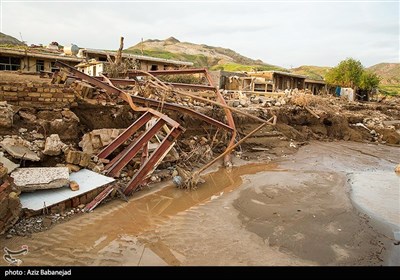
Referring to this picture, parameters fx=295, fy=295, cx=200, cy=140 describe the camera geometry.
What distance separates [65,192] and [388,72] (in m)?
114

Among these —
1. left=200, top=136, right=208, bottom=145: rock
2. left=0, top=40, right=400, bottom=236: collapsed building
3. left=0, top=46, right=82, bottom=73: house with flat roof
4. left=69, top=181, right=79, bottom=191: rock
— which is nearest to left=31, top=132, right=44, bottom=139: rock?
left=0, top=40, right=400, bottom=236: collapsed building

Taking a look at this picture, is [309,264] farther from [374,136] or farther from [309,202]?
[374,136]

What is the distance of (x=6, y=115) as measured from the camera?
6.00 meters

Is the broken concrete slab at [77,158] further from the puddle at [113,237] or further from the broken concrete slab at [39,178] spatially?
the puddle at [113,237]

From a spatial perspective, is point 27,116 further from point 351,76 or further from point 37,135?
point 351,76

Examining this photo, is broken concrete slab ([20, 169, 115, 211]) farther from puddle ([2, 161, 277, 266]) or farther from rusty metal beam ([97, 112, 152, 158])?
rusty metal beam ([97, 112, 152, 158])

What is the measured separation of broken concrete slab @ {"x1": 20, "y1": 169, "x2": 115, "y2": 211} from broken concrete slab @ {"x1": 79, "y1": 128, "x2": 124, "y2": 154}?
99 cm

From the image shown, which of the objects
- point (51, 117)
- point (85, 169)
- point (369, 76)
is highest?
point (369, 76)

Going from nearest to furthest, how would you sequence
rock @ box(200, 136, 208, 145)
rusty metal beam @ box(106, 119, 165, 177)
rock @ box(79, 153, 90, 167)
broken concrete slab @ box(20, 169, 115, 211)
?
broken concrete slab @ box(20, 169, 115, 211)
rock @ box(79, 153, 90, 167)
rusty metal beam @ box(106, 119, 165, 177)
rock @ box(200, 136, 208, 145)

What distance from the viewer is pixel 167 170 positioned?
755 centimetres

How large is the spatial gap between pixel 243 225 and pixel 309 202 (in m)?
Answer: 1.99

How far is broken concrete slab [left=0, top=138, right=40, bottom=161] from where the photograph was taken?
5350 millimetres
